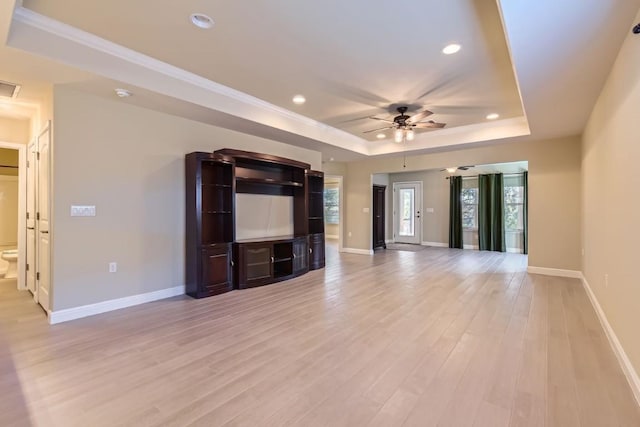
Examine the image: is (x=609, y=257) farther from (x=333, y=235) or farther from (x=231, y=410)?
(x=333, y=235)

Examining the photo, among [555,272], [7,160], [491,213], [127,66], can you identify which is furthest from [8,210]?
[491,213]

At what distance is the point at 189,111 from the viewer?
4020 mm

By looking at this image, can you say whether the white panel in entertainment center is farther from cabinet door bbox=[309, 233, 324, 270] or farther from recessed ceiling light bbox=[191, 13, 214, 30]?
recessed ceiling light bbox=[191, 13, 214, 30]

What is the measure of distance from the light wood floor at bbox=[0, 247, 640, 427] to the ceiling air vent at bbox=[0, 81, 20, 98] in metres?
2.48

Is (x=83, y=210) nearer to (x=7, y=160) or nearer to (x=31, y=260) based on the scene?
(x=31, y=260)

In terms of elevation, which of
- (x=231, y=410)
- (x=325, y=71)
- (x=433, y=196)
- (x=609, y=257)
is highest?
(x=325, y=71)

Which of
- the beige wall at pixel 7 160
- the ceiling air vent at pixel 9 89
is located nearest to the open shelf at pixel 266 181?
the ceiling air vent at pixel 9 89

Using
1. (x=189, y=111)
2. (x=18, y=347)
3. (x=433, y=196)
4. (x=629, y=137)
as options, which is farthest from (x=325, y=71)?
(x=433, y=196)

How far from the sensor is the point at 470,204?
9.27 m

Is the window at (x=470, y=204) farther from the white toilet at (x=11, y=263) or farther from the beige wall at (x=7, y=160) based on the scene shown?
the beige wall at (x=7, y=160)

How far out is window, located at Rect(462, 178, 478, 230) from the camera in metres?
9.17

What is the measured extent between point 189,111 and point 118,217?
5.20 ft

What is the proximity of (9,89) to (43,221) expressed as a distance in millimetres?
1486

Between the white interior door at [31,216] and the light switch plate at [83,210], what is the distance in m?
1.22
